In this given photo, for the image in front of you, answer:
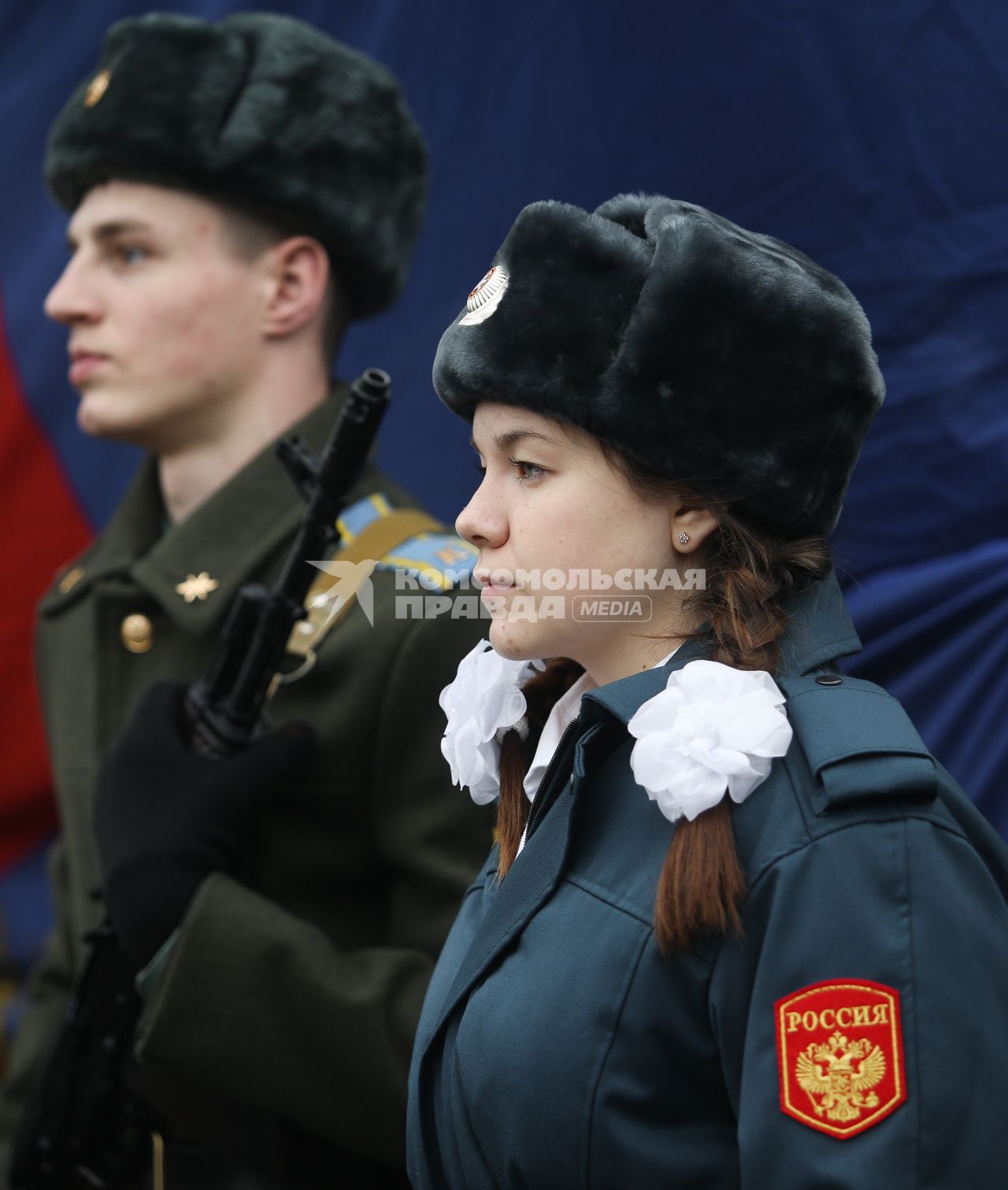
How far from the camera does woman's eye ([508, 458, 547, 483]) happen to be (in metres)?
1.38

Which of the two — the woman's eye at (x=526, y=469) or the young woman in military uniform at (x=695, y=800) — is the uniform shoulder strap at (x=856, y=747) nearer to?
the young woman in military uniform at (x=695, y=800)

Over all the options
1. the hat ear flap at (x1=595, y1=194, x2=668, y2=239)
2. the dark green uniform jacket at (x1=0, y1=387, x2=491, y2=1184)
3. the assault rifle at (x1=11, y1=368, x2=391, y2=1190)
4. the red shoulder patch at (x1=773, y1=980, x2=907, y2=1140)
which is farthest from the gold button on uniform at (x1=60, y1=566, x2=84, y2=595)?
the red shoulder patch at (x1=773, y1=980, x2=907, y2=1140)

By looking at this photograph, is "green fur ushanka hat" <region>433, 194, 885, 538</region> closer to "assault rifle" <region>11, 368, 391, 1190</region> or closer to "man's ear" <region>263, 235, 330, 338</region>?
"assault rifle" <region>11, 368, 391, 1190</region>

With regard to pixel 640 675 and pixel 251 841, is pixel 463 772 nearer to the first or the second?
pixel 640 675

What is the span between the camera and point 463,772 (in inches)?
61.1

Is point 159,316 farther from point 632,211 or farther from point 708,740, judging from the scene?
point 708,740

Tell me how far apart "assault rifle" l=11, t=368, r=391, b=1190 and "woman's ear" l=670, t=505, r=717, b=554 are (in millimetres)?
704

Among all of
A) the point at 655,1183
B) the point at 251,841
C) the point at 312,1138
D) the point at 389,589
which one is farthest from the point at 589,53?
the point at 655,1183

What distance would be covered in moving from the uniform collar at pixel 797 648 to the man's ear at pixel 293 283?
1.28 meters

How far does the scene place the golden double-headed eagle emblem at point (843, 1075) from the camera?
1130 millimetres

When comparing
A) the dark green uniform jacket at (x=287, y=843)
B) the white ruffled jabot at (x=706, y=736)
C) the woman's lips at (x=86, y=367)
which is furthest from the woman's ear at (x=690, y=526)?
the woman's lips at (x=86, y=367)

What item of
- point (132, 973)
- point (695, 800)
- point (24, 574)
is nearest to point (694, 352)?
point (695, 800)

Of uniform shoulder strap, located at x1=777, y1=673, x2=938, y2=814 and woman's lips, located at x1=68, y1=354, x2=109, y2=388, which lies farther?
woman's lips, located at x1=68, y1=354, x2=109, y2=388

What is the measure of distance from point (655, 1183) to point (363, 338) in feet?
7.63
